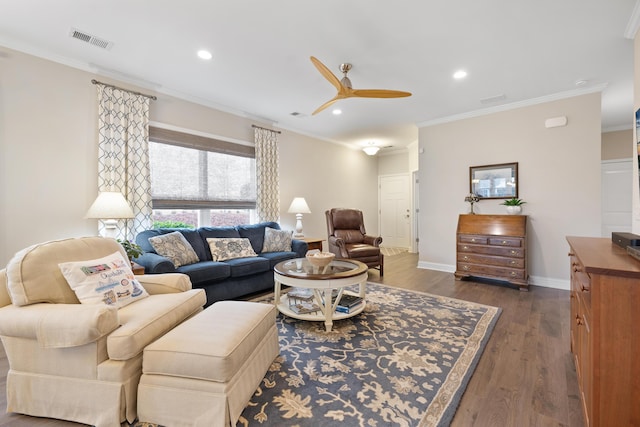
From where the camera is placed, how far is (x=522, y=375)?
1.85 metres

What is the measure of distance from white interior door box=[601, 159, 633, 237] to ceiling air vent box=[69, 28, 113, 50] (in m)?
7.89

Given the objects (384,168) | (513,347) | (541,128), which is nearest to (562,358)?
(513,347)

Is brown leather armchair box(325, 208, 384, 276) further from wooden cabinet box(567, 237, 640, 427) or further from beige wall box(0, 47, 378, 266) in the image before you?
wooden cabinet box(567, 237, 640, 427)

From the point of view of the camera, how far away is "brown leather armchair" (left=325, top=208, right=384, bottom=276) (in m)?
4.47

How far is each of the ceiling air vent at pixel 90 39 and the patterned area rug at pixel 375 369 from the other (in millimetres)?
3148

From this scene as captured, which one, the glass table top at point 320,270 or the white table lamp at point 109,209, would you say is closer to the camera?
the glass table top at point 320,270

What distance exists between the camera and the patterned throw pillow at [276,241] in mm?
4062

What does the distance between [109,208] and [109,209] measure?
11 millimetres

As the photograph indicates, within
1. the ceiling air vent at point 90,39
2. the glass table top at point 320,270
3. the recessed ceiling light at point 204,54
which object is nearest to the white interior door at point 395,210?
the glass table top at point 320,270

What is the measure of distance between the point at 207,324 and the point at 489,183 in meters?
4.51

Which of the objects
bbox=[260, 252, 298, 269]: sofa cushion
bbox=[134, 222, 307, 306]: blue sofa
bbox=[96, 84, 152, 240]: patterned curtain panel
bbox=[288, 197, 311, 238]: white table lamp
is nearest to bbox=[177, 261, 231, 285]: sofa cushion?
bbox=[134, 222, 307, 306]: blue sofa

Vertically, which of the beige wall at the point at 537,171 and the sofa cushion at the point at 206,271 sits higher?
the beige wall at the point at 537,171

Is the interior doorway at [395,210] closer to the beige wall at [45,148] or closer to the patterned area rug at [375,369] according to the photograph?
the patterned area rug at [375,369]

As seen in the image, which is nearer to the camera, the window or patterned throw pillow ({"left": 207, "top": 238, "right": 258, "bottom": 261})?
patterned throw pillow ({"left": 207, "top": 238, "right": 258, "bottom": 261})
